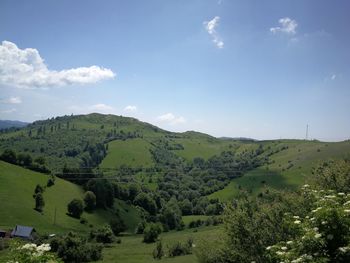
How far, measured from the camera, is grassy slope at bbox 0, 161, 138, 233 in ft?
358

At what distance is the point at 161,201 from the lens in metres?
182

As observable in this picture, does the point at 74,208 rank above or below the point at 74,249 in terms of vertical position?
above

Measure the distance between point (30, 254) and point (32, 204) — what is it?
12154 cm

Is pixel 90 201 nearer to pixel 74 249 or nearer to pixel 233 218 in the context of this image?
pixel 74 249

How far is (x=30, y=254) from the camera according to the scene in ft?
31.9

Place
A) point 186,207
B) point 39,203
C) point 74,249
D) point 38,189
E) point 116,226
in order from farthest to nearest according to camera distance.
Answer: point 186,207 < point 38,189 < point 116,226 < point 39,203 < point 74,249

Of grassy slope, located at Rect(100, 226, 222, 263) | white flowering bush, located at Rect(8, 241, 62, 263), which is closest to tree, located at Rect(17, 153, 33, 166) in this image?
grassy slope, located at Rect(100, 226, 222, 263)

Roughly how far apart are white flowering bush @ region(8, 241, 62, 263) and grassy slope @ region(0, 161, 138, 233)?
102402 millimetres

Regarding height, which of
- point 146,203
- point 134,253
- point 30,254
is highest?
point 30,254

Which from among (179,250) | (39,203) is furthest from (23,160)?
(179,250)

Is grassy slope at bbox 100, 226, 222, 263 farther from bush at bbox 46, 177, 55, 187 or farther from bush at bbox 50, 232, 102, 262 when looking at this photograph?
bush at bbox 46, 177, 55, 187

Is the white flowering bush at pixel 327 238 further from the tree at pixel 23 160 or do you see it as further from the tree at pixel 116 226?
the tree at pixel 23 160

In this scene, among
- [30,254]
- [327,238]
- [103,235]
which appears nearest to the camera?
[30,254]

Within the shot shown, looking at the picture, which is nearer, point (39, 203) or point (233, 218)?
point (233, 218)
